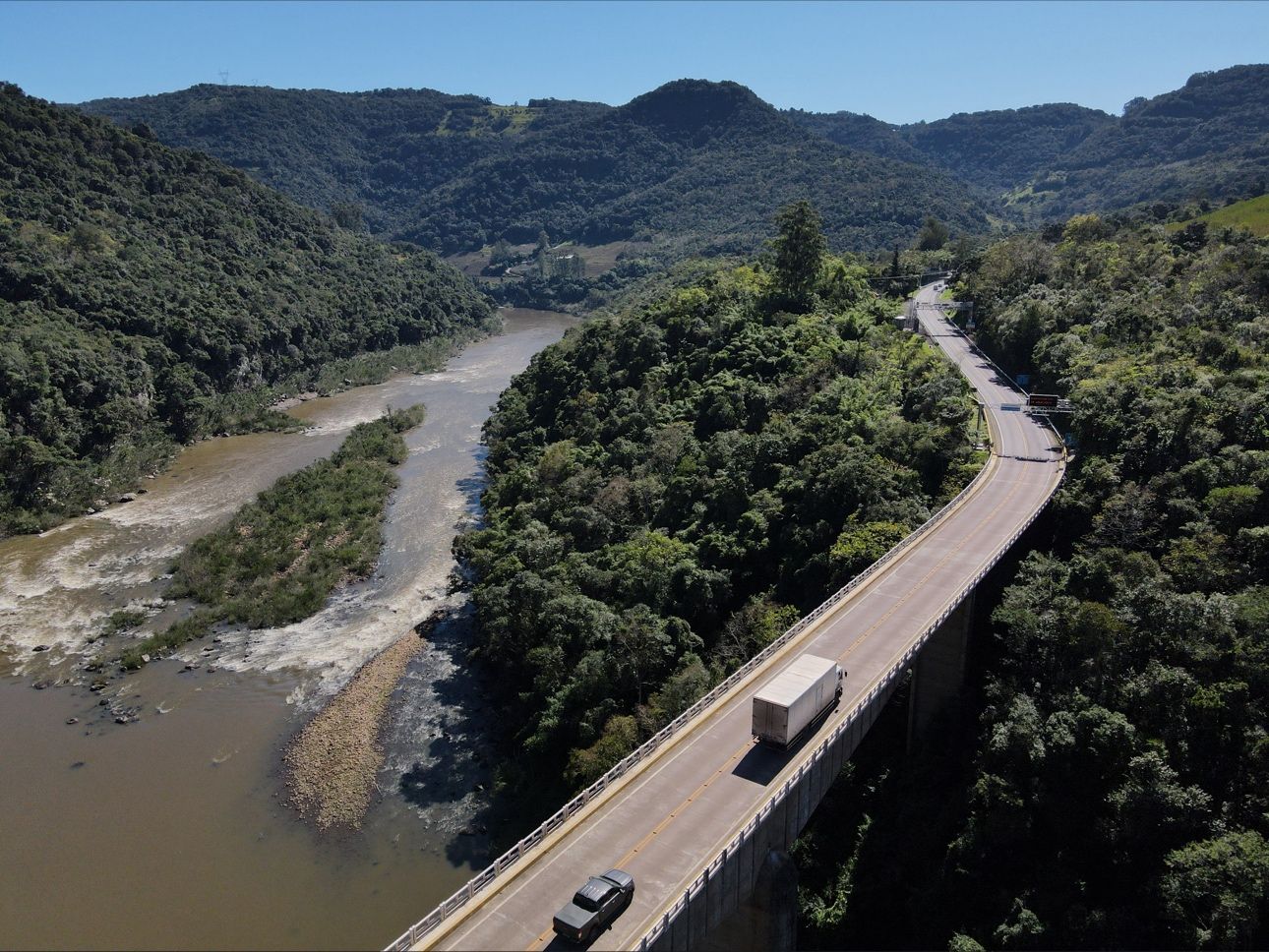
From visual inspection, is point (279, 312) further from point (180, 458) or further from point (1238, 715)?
point (1238, 715)

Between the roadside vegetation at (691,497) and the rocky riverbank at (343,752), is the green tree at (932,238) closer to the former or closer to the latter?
the roadside vegetation at (691,497)

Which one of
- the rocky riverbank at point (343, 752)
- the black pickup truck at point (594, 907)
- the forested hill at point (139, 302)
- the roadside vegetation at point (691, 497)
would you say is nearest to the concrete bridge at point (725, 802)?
the black pickup truck at point (594, 907)

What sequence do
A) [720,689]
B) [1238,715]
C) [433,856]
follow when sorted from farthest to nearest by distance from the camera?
1. [433,856]
2. [720,689]
3. [1238,715]

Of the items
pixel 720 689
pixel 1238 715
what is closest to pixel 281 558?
pixel 720 689

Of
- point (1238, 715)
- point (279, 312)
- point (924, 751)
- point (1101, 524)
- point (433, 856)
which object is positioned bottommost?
point (433, 856)

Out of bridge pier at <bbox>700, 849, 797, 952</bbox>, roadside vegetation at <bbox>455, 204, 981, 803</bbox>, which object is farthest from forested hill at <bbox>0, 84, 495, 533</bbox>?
bridge pier at <bbox>700, 849, 797, 952</bbox>

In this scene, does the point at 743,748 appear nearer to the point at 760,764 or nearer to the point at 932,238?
the point at 760,764

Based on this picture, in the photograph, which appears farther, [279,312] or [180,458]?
[279,312]
